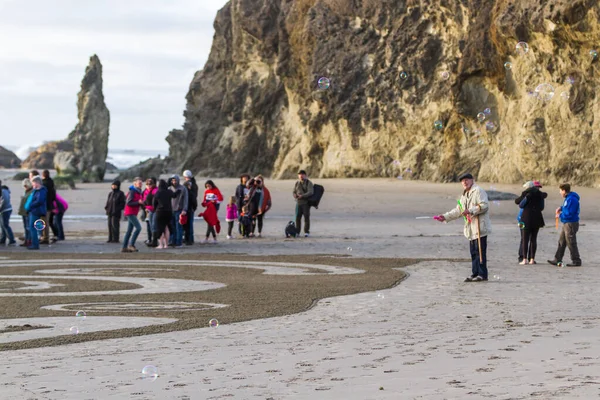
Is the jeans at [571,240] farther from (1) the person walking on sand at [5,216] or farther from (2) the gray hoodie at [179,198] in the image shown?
(1) the person walking on sand at [5,216]

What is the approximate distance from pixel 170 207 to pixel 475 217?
8828 millimetres

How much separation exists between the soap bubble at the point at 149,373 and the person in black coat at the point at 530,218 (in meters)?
11.6

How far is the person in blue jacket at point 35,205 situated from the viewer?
2191cm

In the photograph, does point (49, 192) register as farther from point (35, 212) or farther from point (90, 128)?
point (90, 128)

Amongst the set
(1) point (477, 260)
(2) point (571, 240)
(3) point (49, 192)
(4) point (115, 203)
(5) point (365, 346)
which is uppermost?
(3) point (49, 192)

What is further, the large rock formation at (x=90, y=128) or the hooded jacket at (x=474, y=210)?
the large rock formation at (x=90, y=128)

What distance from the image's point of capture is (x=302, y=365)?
8.21 meters

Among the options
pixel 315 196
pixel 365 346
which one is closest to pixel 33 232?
pixel 315 196

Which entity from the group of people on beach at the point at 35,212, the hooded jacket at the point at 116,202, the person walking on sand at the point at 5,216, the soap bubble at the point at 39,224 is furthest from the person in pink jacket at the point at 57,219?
the soap bubble at the point at 39,224

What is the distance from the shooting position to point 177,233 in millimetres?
22953

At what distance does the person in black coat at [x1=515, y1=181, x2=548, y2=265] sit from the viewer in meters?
18.2

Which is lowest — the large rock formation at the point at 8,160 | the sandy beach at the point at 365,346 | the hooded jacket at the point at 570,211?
the sandy beach at the point at 365,346

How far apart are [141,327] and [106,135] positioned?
94.0 metres

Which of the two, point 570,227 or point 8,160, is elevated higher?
point 8,160
